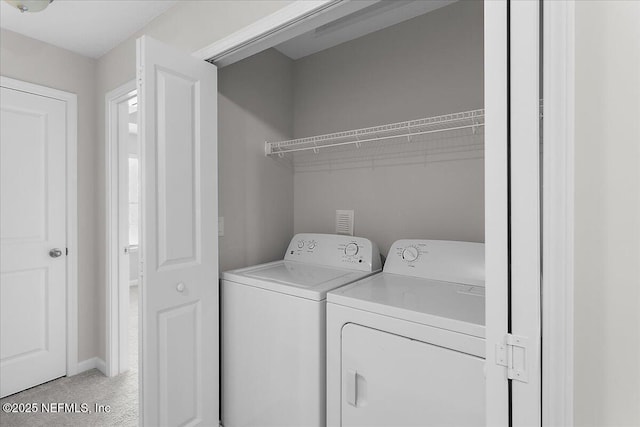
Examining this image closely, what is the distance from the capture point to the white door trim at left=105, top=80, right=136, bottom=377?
8.60ft

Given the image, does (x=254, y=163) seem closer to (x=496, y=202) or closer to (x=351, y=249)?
(x=351, y=249)

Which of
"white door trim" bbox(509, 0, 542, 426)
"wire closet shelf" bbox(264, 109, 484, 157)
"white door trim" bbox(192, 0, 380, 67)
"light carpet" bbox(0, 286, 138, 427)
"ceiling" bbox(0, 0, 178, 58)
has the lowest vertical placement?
"light carpet" bbox(0, 286, 138, 427)

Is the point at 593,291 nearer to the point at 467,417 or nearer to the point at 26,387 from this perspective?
the point at 467,417

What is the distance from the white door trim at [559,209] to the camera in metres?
0.63

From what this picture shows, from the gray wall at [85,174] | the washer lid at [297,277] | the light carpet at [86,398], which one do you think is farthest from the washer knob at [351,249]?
the gray wall at [85,174]

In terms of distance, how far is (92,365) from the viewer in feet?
9.14

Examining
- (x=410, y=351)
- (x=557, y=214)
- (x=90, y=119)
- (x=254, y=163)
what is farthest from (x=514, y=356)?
(x=90, y=119)

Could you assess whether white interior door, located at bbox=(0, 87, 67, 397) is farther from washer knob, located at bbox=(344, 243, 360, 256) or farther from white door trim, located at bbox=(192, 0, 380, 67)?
washer knob, located at bbox=(344, 243, 360, 256)

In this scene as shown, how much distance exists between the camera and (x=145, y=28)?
227 centimetres

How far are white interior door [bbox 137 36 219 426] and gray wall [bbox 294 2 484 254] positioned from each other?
2.86 feet

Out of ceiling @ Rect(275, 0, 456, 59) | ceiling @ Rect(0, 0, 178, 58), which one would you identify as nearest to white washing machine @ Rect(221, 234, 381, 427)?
ceiling @ Rect(275, 0, 456, 59)

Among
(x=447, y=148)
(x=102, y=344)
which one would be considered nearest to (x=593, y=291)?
(x=447, y=148)

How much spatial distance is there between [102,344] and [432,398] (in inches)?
104

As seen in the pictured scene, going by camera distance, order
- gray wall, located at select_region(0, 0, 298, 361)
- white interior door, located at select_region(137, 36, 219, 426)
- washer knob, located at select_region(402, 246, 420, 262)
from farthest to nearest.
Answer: gray wall, located at select_region(0, 0, 298, 361)
washer knob, located at select_region(402, 246, 420, 262)
white interior door, located at select_region(137, 36, 219, 426)
